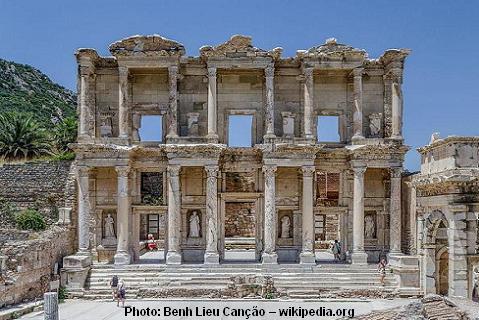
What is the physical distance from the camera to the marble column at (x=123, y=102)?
2533 centimetres

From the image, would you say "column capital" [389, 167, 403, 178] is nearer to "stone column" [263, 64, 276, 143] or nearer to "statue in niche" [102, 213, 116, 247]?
"stone column" [263, 64, 276, 143]

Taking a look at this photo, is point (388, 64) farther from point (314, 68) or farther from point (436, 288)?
point (436, 288)

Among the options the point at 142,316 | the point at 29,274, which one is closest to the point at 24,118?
the point at 29,274

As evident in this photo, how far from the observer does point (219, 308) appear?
67.3 ft

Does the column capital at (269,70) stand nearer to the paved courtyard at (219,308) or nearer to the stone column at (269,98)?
the stone column at (269,98)

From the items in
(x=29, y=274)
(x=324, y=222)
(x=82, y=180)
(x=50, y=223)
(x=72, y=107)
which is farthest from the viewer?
(x=72, y=107)

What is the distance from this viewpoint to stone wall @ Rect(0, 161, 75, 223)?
27.9 meters

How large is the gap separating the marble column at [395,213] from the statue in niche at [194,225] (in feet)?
26.1

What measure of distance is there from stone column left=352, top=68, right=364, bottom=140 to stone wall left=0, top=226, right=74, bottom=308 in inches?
497

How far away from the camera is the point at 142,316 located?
1950cm

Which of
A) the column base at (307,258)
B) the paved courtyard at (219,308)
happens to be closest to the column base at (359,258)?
the column base at (307,258)

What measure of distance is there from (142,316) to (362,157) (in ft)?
36.5

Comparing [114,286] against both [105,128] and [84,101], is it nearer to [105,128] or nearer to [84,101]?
[105,128]

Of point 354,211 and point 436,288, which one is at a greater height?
point 354,211
